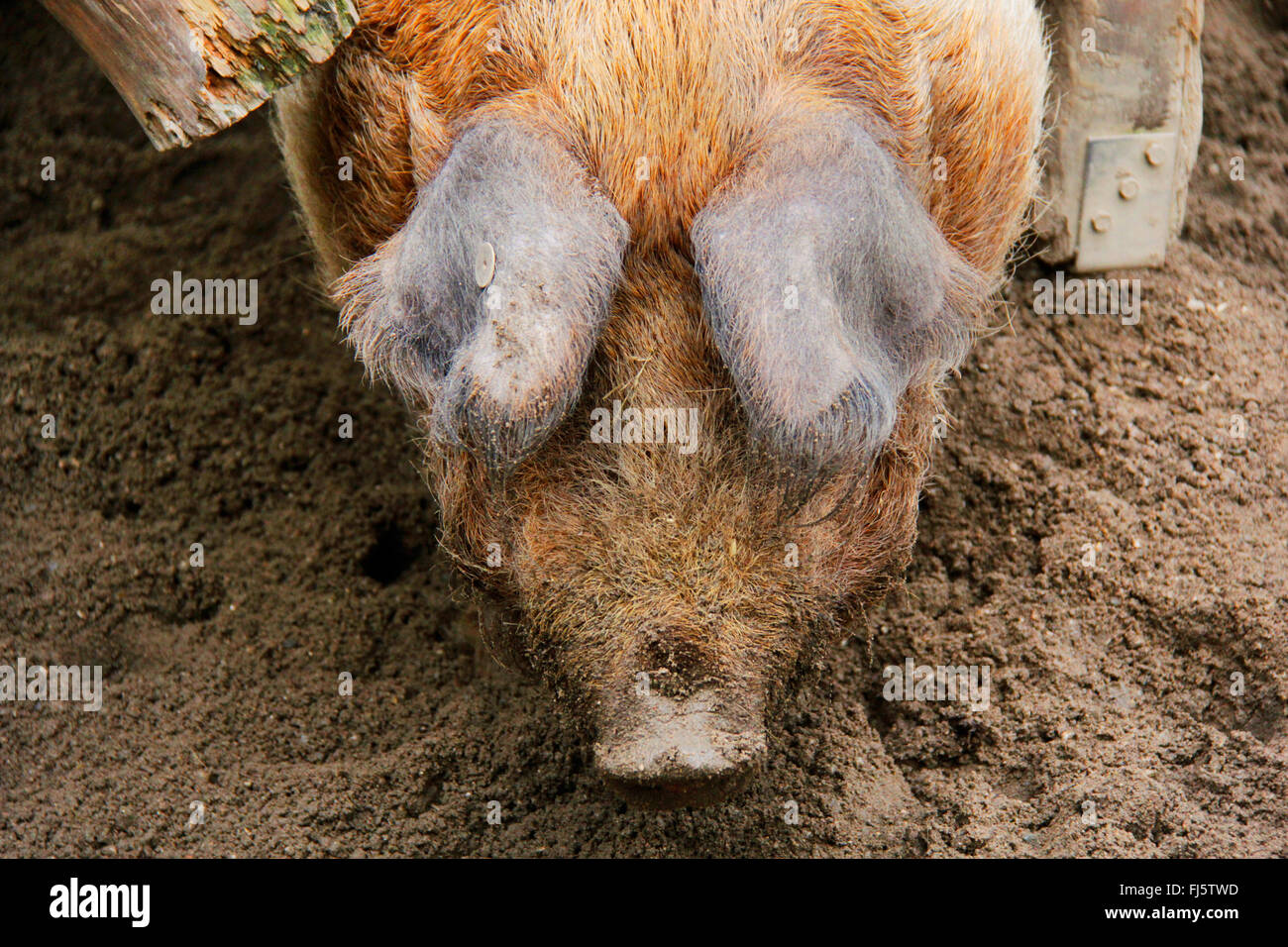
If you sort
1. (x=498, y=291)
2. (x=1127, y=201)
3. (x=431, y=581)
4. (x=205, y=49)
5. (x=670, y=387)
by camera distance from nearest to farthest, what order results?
(x=498, y=291) < (x=670, y=387) < (x=205, y=49) < (x=431, y=581) < (x=1127, y=201)

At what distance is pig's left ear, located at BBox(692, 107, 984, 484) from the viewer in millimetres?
2414

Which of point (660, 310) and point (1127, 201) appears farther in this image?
point (1127, 201)

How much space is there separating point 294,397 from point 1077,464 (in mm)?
2671

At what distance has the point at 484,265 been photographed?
250 centimetres

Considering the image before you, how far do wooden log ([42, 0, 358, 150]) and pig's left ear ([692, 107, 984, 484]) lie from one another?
99 cm

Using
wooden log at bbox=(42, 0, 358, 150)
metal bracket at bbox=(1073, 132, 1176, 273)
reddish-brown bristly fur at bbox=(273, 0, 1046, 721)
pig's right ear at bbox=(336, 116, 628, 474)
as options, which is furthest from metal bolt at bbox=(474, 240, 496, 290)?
metal bracket at bbox=(1073, 132, 1176, 273)

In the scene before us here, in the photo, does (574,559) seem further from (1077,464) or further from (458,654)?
(1077,464)

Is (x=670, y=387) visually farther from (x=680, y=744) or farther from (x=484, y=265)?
(x=680, y=744)

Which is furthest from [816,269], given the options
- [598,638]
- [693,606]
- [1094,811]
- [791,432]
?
[1094,811]

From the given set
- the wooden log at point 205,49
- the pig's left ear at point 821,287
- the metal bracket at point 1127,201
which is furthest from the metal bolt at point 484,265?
the metal bracket at point 1127,201

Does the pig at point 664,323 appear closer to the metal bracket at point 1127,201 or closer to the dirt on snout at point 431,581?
the dirt on snout at point 431,581

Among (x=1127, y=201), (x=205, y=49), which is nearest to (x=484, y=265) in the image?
(x=205, y=49)

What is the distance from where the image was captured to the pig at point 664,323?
246 cm

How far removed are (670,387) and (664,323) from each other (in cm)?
14
